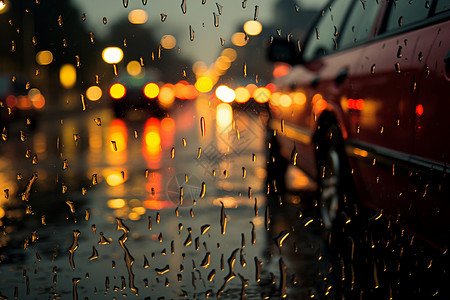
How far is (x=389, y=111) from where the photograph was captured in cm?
353

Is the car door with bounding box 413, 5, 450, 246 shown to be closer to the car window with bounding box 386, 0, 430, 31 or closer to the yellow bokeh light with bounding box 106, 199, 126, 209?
the car window with bounding box 386, 0, 430, 31

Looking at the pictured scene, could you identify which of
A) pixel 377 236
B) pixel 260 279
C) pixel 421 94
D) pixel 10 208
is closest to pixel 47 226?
pixel 10 208

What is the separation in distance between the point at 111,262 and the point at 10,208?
8.02 ft

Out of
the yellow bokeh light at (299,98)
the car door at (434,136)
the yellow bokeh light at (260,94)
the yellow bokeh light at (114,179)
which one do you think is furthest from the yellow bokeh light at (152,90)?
the yellow bokeh light at (114,179)

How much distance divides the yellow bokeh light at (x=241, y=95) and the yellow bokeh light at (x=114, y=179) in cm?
413

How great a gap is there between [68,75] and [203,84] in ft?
2.35

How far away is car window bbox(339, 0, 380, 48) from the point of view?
14.0 feet

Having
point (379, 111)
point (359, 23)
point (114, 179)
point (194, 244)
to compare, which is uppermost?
point (359, 23)

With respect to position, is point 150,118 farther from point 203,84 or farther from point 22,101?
point 22,101

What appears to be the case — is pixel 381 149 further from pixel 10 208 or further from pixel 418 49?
pixel 10 208

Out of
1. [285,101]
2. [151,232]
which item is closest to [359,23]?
[285,101]

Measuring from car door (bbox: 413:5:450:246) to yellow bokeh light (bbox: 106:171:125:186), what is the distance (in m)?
5.52

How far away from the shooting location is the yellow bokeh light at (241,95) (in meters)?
4.18

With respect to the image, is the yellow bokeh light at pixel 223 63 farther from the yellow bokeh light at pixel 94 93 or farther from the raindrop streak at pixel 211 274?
the raindrop streak at pixel 211 274
